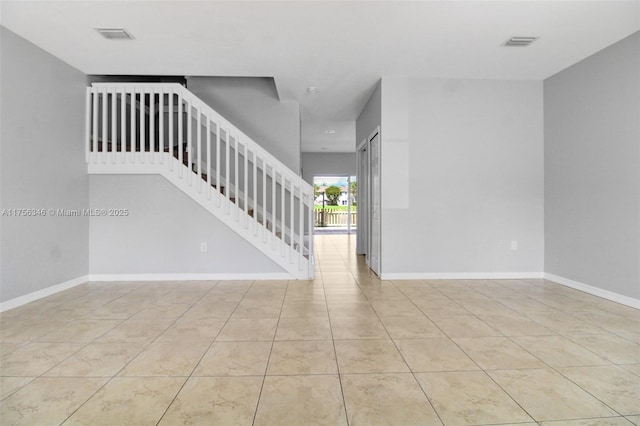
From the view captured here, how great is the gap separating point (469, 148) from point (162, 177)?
406 centimetres

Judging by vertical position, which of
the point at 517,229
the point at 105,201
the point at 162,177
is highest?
the point at 162,177

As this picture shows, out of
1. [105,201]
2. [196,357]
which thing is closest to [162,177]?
[105,201]

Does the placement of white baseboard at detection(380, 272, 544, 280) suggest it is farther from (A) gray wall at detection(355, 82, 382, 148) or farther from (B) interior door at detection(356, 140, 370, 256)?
(A) gray wall at detection(355, 82, 382, 148)

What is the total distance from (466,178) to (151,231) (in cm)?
422

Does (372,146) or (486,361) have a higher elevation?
(372,146)

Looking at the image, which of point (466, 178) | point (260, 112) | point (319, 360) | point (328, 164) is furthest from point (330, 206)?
point (319, 360)

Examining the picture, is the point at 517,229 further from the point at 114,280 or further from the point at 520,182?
the point at 114,280

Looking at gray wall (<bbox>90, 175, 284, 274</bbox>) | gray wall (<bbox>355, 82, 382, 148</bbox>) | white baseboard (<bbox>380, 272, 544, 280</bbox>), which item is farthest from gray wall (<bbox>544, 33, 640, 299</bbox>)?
gray wall (<bbox>90, 175, 284, 274</bbox>)

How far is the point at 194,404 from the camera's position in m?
1.58

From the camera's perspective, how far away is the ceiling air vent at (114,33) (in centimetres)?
310

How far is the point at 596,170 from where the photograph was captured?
11.8ft

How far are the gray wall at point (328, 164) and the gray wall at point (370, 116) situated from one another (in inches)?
179

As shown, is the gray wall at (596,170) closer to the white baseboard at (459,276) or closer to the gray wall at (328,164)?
the white baseboard at (459,276)

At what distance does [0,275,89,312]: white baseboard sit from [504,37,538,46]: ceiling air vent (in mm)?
5482
